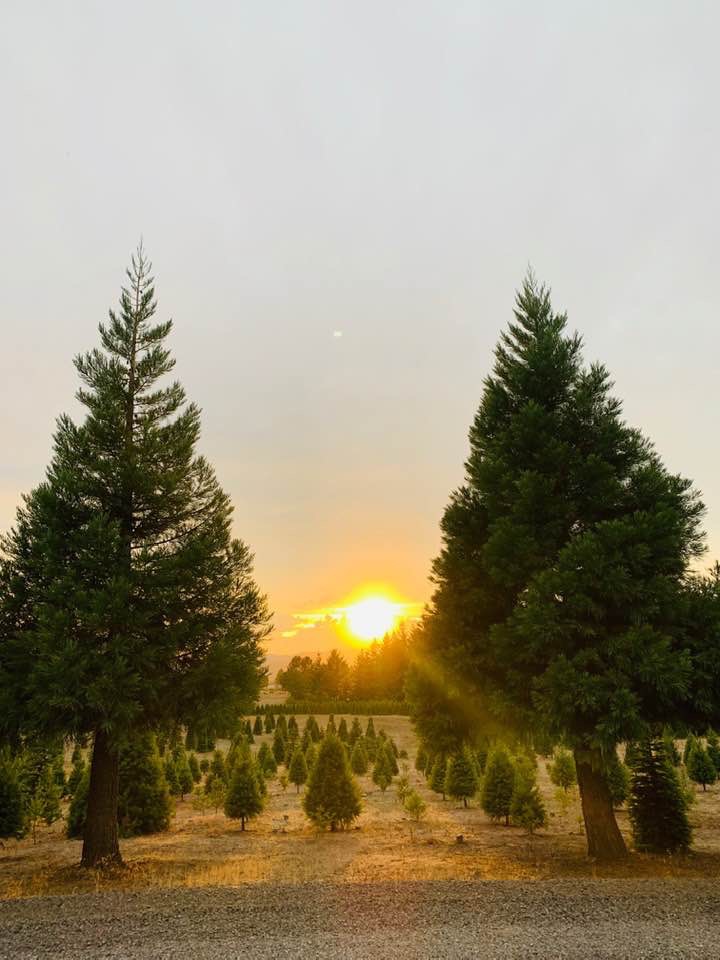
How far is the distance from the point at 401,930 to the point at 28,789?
24.7 meters

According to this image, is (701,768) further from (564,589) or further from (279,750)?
(279,750)

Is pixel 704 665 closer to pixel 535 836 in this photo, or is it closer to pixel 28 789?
pixel 535 836

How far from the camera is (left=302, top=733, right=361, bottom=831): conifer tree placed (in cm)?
2273

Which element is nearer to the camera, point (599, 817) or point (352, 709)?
point (599, 817)

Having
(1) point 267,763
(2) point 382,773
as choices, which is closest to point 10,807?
(1) point 267,763

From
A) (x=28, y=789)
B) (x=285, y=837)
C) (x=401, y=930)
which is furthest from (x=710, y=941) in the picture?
(x=28, y=789)

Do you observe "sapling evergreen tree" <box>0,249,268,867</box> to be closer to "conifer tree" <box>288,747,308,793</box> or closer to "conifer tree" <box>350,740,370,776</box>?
"conifer tree" <box>288,747,308,793</box>

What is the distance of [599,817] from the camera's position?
45.6 ft

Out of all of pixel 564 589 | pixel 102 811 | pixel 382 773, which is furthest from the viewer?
pixel 382 773

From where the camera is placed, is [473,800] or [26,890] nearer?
[26,890]

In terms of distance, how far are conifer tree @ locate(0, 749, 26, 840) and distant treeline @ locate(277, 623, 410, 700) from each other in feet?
258

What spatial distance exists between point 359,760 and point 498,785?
760 inches

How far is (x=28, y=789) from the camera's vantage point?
25656 millimetres

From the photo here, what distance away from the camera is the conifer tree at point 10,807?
2048 centimetres
